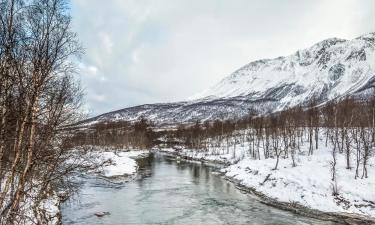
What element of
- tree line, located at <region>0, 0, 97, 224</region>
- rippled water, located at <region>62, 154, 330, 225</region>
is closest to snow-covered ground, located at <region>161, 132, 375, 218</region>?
rippled water, located at <region>62, 154, 330, 225</region>

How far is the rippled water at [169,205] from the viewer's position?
35.1 meters

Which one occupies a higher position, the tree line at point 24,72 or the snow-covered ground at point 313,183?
the tree line at point 24,72

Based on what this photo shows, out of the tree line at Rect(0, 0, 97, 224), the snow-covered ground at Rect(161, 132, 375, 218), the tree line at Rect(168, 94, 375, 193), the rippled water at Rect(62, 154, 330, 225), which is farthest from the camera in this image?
the tree line at Rect(168, 94, 375, 193)

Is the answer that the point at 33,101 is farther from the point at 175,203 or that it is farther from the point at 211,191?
the point at 211,191

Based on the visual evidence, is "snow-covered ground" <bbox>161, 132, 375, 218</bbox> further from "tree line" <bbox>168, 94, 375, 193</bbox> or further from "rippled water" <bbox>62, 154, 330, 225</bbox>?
"rippled water" <bbox>62, 154, 330, 225</bbox>

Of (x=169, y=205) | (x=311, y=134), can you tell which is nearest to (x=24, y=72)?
(x=169, y=205)

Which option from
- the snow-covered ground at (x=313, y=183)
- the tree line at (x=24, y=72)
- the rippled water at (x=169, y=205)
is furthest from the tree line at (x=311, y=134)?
the tree line at (x=24, y=72)

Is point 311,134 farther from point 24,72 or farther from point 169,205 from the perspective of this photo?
point 24,72

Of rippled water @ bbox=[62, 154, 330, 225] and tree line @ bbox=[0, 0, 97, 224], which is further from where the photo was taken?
rippled water @ bbox=[62, 154, 330, 225]

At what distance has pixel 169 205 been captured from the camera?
42438 mm

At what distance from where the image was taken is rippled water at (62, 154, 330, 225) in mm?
35125

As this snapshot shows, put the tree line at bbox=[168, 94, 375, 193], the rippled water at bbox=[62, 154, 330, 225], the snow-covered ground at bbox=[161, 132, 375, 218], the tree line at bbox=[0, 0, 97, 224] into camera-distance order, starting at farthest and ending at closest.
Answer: the tree line at bbox=[168, 94, 375, 193], the snow-covered ground at bbox=[161, 132, 375, 218], the rippled water at bbox=[62, 154, 330, 225], the tree line at bbox=[0, 0, 97, 224]

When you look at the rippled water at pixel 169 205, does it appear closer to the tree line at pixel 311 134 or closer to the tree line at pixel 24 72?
the tree line at pixel 311 134

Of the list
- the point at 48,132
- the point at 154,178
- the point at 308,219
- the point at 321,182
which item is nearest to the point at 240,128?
the point at 154,178
